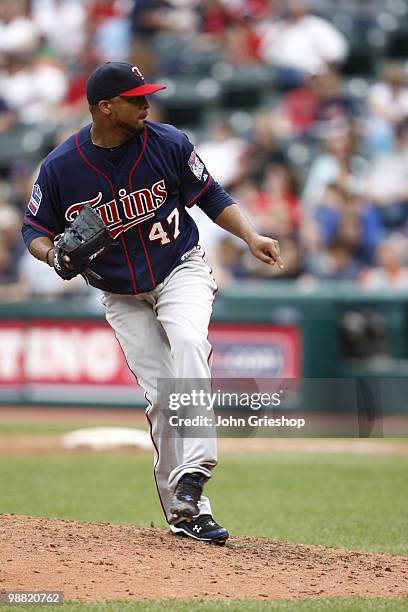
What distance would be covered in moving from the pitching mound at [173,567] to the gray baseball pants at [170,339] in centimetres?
29

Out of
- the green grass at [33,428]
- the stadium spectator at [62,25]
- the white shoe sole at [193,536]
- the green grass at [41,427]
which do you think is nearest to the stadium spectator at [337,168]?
the green grass at [41,427]

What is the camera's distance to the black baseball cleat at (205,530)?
504 cm

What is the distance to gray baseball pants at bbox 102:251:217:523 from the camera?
16.5ft

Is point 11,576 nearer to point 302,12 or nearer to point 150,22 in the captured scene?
point 302,12

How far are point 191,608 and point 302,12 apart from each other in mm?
11047

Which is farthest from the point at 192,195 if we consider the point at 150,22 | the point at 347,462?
the point at 150,22

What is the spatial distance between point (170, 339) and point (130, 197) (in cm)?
66

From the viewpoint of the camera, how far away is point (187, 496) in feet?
16.2

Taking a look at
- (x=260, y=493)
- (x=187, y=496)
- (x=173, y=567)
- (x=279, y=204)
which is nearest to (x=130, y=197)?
(x=187, y=496)

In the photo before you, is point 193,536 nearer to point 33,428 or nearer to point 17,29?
point 33,428

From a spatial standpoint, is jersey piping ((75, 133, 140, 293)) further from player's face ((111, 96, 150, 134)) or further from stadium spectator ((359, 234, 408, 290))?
stadium spectator ((359, 234, 408, 290))

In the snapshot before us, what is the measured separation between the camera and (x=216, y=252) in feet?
39.3

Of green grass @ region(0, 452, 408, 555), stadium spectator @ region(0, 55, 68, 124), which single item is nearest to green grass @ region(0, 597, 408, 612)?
green grass @ region(0, 452, 408, 555)

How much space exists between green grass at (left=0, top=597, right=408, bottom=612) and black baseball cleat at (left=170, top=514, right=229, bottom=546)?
0.87 meters
